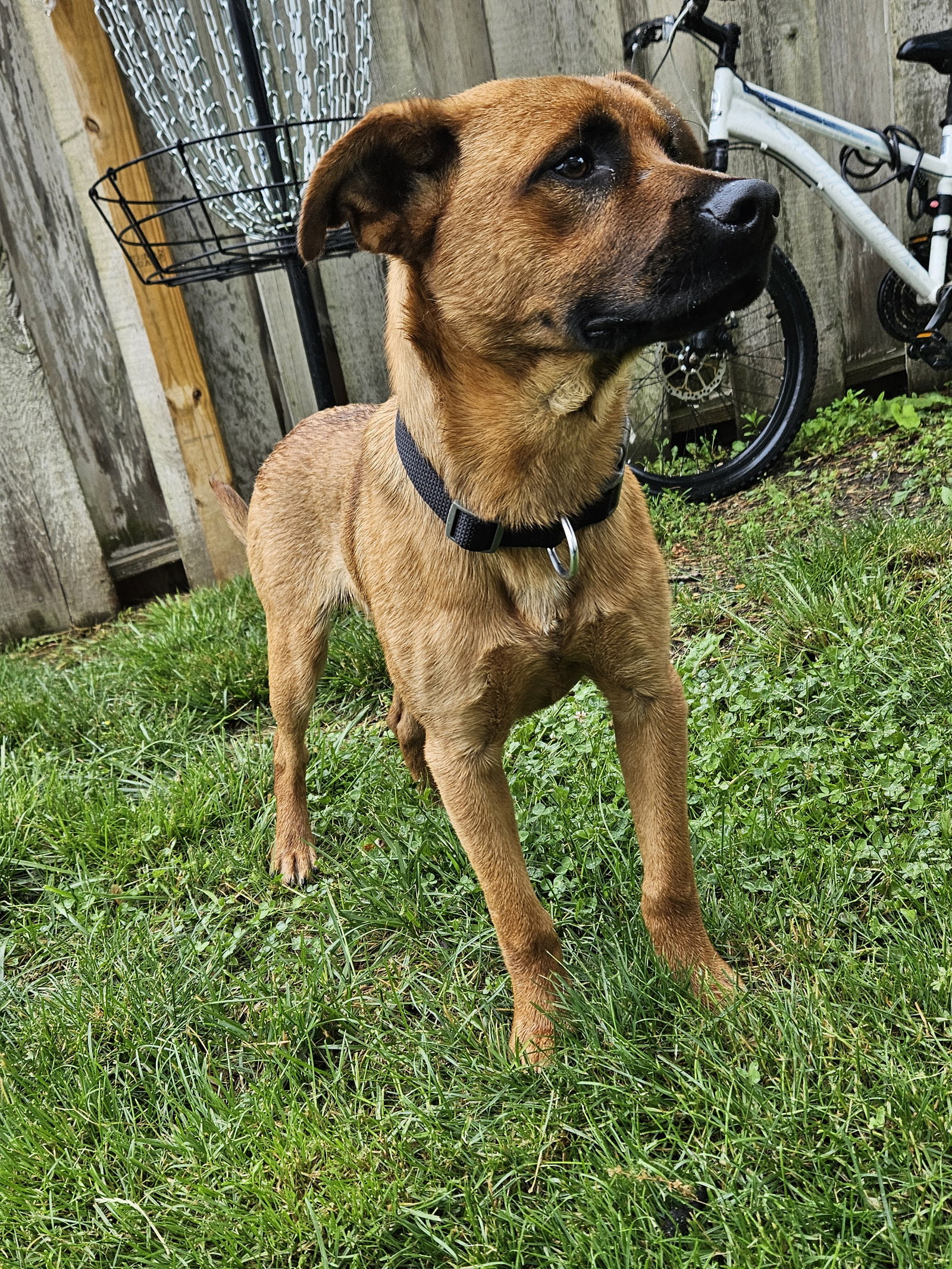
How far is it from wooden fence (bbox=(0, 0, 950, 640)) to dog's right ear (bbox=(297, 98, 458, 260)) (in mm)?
2939

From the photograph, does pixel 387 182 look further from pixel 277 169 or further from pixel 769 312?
pixel 769 312

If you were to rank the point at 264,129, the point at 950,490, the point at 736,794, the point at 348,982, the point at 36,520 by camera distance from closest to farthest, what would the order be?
the point at 348,982 < the point at 736,794 < the point at 264,129 < the point at 950,490 < the point at 36,520

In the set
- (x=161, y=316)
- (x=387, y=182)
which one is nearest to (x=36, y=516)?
(x=161, y=316)

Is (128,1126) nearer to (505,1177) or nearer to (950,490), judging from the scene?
(505,1177)

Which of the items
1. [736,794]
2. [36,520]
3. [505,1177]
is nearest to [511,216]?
[736,794]

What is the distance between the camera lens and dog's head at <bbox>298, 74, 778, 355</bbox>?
1.72 metres

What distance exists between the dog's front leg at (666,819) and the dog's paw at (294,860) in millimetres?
1205

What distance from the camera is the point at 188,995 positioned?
2502mm

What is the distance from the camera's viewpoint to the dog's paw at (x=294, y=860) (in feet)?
9.78

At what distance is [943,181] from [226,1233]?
15.7 feet

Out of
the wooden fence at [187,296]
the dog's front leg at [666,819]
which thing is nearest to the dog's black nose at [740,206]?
the dog's front leg at [666,819]

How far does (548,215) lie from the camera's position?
184 cm

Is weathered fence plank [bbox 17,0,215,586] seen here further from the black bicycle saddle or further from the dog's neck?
the black bicycle saddle

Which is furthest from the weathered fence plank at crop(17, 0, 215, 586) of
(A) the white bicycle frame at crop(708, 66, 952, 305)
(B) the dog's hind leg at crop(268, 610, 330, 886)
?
(A) the white bicycle frame at crop(708, 66, 952, 305)
